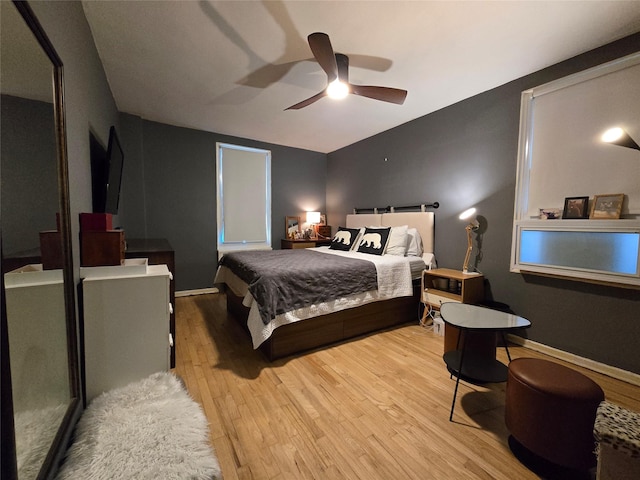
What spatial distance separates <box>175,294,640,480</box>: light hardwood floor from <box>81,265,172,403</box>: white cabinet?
1.72 ft

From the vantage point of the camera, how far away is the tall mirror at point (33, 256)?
693mm

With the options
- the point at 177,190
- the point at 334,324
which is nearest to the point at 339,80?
the point at 334,324

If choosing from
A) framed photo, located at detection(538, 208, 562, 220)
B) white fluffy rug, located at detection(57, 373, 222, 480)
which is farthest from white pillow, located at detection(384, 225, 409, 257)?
white fluffy rug, located at detection(57, 373, 222, 480)

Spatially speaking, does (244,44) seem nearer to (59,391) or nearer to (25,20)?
(25,20)

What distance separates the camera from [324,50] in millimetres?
1819

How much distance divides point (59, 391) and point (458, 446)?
1887 millimetres

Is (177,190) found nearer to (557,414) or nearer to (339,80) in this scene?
(339,80)

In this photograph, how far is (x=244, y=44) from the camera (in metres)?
2.09

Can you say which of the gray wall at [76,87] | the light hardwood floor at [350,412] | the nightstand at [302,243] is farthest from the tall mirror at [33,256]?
the nightstand at [302,243]

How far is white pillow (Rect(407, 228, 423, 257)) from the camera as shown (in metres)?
3.44

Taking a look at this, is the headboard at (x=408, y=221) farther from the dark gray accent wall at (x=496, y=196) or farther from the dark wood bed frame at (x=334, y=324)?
the dark wood bed frame at (x=334, y=324)

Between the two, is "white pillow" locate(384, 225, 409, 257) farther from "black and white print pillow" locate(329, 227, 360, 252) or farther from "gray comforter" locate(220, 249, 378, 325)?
"gray comforter" locate(220, 249, 378, 325)

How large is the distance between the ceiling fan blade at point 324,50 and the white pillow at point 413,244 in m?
2.13

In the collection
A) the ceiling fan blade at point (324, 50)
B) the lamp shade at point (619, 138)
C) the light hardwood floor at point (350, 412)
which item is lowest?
the light hardwood floor at point (350, 412)
